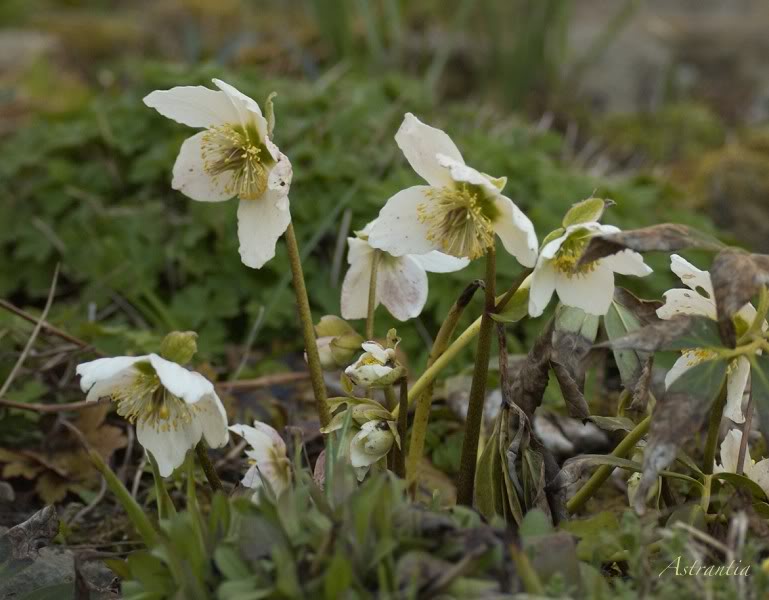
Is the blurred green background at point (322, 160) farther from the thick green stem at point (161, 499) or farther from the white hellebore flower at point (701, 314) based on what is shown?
the thick green stem at point (161, 499)

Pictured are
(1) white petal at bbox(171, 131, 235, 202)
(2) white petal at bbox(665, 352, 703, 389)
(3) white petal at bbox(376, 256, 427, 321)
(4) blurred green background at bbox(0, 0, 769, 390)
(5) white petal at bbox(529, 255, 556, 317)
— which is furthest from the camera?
(4) blurred green background at bbox(0, 0, 769, 390)

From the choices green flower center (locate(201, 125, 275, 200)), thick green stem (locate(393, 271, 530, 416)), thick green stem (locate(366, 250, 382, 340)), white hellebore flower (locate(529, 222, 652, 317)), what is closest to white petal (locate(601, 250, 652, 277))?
white hellebore flower (locate(529, 222, 652, 317))

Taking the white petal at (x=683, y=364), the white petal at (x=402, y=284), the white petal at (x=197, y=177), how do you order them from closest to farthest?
the white petal at (x=683, y=364), the white petal at (x=197, y=177), the white petal at (x=402, y=284)

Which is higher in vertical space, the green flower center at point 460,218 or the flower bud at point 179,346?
the green flower center at point 460,218

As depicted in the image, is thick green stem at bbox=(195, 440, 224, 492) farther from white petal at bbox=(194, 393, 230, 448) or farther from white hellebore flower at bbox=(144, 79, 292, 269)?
white hellebore flower at bbox=(144, 79, 292, 269)

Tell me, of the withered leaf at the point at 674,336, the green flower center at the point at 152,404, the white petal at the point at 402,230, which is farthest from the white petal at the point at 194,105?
the withered leaf at the point at 674,336
